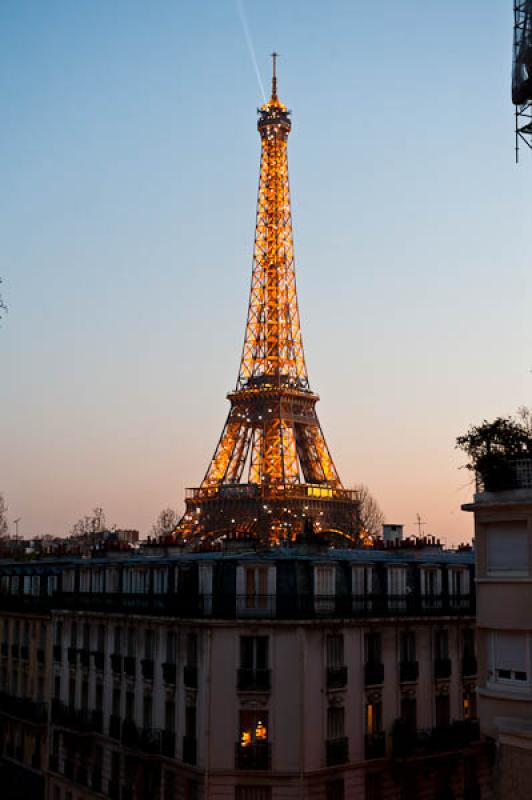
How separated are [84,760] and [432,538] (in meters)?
17.1

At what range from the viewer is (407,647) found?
123 ft

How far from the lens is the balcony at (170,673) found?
3559cm

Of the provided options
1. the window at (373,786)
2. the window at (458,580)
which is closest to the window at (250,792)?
the window at (373,786)

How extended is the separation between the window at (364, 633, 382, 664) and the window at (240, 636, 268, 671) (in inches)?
160

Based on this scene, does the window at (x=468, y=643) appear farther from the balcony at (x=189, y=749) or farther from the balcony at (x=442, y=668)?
the balcony at (x=189, y=749)

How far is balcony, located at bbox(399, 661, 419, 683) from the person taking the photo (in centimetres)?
3688

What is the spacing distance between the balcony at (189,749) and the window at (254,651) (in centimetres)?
306

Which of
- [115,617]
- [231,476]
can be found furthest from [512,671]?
[231,476]

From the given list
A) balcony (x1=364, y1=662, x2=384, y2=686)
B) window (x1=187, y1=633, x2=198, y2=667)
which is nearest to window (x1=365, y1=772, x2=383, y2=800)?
balcony (x1=364, y1=662, x2=384, y2=686)

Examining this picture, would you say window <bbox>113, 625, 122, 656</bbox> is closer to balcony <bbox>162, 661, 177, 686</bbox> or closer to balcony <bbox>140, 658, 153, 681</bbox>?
balcony <bbox>140, 658, 153, 681</bbox>

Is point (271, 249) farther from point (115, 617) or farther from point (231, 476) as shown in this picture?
point (115, 617)

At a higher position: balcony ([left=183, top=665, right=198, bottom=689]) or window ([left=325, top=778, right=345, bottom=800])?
balcony ([left=183, top=665, right=198, bottom=689])

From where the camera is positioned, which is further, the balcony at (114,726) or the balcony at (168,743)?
the balcony at (114,726)

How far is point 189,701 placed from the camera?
34438mm
